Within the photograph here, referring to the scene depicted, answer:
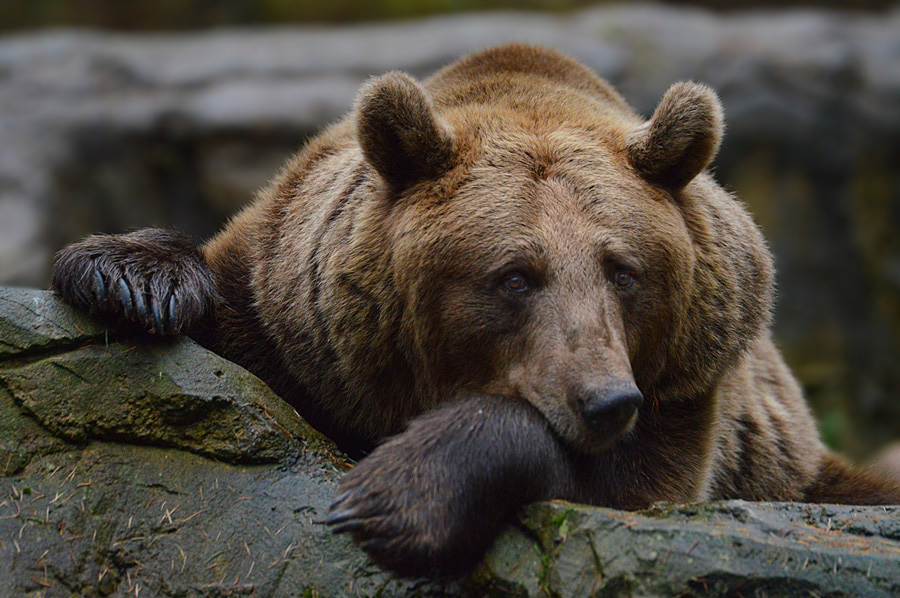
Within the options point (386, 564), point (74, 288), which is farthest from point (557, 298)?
point (74, 288)

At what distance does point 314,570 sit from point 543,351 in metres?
1.50

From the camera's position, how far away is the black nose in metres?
4.22

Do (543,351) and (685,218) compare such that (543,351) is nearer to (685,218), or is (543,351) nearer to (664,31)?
(685,218)

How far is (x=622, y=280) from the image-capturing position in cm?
494

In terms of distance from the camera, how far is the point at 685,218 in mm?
5535

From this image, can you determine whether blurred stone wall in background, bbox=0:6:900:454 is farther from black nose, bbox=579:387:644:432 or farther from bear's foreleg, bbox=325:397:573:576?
black nose, bbox=579:387:644:432

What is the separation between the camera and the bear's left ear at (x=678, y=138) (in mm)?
5223

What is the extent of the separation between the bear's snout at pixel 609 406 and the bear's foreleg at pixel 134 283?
94.7 inches

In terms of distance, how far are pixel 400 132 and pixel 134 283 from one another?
172 cm

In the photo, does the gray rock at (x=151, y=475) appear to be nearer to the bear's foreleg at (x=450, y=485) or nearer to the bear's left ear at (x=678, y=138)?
the bear's foreleg at (x=450, y=485)

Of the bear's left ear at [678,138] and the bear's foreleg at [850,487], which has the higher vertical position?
the bear's left ear at [678,138]

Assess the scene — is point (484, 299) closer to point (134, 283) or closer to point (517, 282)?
point (517, 282)

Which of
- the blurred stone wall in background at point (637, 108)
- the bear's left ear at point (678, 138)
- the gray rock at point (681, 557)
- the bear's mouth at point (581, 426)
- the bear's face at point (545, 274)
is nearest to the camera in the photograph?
the gray rock at point (681, 557)

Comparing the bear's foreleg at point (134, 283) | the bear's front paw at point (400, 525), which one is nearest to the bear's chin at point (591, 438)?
the bear's front paw at point (400, 525)
